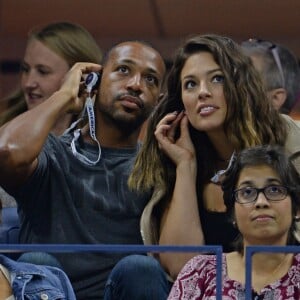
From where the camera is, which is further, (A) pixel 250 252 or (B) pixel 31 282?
(B) pixel 31 282

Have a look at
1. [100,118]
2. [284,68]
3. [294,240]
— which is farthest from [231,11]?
[294,240]

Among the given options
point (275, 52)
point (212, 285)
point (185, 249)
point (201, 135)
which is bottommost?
point (212, 285)

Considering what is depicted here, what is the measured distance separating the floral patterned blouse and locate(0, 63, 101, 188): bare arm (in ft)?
1.62

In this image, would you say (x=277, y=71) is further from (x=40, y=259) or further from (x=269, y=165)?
(x=40, y=259)

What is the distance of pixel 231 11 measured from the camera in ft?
16.3

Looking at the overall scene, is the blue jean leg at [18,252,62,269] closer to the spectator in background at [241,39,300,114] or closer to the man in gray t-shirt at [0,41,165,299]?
the man in gray t-shirt at [0,41,165,299]

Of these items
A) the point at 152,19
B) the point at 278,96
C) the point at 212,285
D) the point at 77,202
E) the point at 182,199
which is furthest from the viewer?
the point at 152,19

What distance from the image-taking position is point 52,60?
3.63 metres

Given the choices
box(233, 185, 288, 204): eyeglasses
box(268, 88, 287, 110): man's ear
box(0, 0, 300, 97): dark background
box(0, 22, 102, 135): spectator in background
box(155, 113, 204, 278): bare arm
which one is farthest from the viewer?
box(0, 0, 300, 97): dark background

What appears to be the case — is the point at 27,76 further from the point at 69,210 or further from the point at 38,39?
the point at 69,210

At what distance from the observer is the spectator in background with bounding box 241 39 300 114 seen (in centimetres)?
349

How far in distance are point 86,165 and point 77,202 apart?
96mm

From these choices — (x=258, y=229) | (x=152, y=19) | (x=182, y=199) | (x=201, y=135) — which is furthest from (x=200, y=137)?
(x=152, y=19)

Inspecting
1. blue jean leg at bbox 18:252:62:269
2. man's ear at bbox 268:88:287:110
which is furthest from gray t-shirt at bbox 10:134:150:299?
man's ear at bbox 268:88:287:110
